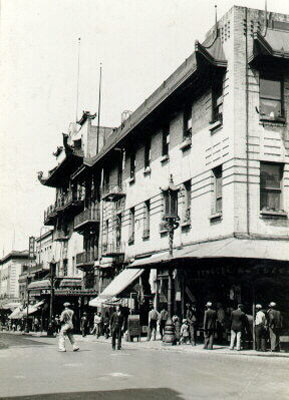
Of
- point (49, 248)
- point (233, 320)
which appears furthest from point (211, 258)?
point (49, 248)

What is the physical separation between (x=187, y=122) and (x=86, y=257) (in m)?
18.8

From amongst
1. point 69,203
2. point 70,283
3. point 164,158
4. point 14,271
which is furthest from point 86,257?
point 14,271

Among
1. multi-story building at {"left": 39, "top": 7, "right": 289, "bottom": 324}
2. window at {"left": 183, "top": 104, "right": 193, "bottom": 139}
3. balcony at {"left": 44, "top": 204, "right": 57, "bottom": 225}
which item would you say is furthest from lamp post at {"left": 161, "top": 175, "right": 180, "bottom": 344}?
balcony at {"left": 44, "top": 204, "right": 57, "bottom": 225}

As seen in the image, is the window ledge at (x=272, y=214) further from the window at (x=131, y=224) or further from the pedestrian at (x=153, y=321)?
the window at (x=131, y=224)

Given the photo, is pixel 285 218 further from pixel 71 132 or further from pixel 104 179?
pixel 71 132

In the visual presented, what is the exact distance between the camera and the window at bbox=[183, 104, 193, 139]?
82.4 feet

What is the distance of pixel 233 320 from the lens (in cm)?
1889

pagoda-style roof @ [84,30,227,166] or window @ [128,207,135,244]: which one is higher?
pagoda-style roof @ [84,30,227,166]

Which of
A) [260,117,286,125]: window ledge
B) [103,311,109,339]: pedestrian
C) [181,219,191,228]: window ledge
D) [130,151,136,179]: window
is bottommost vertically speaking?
[103,311,109,339]: pedestrian

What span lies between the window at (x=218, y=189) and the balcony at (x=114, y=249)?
466 inches

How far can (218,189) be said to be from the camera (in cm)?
2231

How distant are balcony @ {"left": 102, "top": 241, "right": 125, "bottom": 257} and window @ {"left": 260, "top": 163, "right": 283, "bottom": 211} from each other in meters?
13.6

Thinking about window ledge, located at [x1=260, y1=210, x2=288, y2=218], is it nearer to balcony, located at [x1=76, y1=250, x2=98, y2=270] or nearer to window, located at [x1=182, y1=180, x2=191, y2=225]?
window, located at [x1=182, y1=180, x2=191, y2=225]

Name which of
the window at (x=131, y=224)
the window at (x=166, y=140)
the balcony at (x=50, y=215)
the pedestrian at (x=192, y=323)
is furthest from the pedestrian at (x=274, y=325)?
the balcony at (x=50, y=215)
